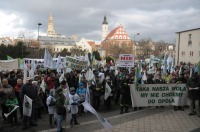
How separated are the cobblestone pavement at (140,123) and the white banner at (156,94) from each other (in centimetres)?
44

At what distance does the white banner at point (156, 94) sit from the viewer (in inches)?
453

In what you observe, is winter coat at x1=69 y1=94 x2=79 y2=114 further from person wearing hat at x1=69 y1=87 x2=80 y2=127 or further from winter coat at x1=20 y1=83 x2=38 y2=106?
winter coat at x1=20 y1=83 x2=38 y2=106

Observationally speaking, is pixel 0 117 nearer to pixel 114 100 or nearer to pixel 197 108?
pixel 114 100

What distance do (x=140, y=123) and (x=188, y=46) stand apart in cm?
3805

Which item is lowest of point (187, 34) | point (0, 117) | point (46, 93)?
point (0, 117)

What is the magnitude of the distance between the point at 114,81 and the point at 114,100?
1.44m

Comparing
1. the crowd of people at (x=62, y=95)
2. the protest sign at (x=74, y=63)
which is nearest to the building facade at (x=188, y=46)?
the crowd of people at (x=62, y=95)

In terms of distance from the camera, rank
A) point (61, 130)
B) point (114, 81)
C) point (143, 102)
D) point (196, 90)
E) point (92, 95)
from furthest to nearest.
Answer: point (114, 81) < point (92, 95) < point (143, 102) < point (196, 90) < point (61, 130)

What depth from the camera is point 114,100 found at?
15.0m

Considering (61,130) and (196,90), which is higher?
(196,90)

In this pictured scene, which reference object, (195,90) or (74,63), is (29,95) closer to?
(74,63)

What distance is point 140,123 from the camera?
9.74 m

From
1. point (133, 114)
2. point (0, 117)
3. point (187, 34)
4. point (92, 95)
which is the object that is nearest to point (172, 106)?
point (133, 114)

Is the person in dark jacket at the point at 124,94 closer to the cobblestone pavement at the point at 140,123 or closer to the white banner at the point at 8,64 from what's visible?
the cobblestone pavement at the point at 140,123
